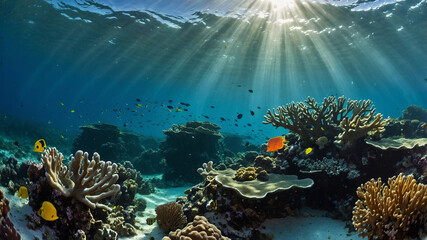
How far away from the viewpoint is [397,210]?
2.98 m

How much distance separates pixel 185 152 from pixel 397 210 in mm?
10442

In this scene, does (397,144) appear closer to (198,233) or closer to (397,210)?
(397,210)

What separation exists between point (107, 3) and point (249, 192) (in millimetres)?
19349

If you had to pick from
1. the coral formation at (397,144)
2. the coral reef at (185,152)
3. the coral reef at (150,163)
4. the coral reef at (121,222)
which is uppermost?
the coral formation at (397,144)

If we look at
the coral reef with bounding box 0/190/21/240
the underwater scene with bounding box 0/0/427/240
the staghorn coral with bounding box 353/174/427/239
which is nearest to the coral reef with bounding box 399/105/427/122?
the underwater scene with bounding box 0/0/427/240

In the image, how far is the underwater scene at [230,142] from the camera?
3641mm

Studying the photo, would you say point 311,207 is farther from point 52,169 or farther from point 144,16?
point 144,16

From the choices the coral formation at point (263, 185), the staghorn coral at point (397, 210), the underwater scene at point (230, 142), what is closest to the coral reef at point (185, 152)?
the underwater scene at point (230, 142)

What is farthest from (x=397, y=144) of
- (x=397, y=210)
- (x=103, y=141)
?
(x=103, y=141)

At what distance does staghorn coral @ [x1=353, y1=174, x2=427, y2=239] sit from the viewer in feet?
9.37

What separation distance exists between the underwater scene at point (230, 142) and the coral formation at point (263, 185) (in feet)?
0.15

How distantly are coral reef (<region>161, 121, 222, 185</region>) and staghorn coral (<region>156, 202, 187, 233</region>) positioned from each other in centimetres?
634

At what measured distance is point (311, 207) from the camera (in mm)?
Result: 6125

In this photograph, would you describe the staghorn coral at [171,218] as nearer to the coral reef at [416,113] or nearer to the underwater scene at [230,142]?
the underwater scene at [230,142]
